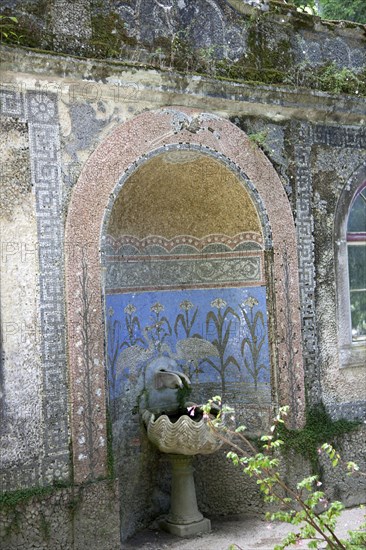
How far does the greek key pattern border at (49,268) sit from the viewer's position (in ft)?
17.7

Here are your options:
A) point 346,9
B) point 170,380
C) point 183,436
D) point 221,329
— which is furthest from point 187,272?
point 346,9

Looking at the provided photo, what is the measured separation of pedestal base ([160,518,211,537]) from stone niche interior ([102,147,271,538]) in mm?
307

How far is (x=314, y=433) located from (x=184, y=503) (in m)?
1.41

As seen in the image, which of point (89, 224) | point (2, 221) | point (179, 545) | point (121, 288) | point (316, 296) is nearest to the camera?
point (2, 221)

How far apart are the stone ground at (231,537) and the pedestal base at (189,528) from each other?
0.05m

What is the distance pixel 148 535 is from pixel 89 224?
2.86 metres

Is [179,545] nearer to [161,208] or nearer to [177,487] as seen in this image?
[177,487]

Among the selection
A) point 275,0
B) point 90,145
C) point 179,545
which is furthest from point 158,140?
point 179,545

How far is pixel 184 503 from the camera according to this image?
641 cm

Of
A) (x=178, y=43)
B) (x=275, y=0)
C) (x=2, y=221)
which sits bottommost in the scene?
(x=2, y=221)

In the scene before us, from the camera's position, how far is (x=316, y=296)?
7.02 metres

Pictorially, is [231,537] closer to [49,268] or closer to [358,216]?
[49,268]

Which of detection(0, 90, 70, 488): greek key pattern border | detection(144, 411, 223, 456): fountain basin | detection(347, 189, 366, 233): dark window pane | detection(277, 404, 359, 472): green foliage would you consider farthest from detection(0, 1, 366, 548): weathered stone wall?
detection(144, 411, 223, 456): fountain basin

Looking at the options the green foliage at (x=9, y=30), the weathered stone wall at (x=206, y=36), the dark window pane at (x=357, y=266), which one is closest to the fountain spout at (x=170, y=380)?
the dark window pane at (x=357, y=266)
